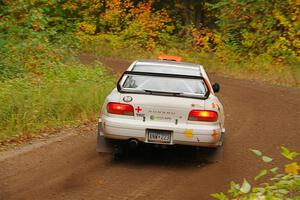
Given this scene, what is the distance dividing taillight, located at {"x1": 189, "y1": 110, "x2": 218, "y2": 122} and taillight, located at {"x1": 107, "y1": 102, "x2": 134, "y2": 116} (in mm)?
886

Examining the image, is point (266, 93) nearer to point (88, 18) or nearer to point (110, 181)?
point (110, 181)

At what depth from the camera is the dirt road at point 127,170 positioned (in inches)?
267

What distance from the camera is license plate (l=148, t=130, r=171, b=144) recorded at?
25.4 feet

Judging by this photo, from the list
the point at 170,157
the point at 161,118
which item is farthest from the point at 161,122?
the point at 170,157

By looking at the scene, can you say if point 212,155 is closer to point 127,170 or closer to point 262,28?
point 127,170

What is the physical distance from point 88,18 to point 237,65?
14183 mm

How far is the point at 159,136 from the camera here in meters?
7.77

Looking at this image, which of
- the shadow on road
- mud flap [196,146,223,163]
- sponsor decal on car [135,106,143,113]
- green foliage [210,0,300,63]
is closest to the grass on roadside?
the shadow on road

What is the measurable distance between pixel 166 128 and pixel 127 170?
86 centimetres

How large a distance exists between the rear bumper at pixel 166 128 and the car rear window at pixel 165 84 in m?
0.63

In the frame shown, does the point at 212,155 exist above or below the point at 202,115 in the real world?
below

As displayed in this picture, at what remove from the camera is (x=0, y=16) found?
55.1 ft

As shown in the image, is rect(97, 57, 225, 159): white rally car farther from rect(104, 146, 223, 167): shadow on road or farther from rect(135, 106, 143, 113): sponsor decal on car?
rect(104, 146, 223, 167): shadow on road

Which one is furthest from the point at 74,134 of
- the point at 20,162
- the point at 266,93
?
the point at 266,93
